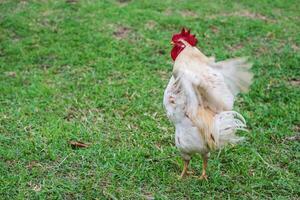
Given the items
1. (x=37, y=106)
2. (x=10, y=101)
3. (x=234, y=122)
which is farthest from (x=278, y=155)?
(x=10, y=101)

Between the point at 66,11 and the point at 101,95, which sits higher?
the point at 66,11

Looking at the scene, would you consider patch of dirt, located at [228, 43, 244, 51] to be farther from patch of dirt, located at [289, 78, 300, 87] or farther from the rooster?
the rooster

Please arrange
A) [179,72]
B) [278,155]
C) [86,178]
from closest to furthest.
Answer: [179,72]
[86,178]
[278,155]

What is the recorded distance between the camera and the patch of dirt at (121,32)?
6.66m

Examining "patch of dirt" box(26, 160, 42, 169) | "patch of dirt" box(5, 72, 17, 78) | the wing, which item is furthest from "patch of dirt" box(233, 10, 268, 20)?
"patch of dirt" box(26, 160, 42, 169)

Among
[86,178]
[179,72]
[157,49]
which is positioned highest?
[179,72]

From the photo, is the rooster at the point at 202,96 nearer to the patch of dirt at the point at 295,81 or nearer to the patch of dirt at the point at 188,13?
the patch of dirt at the point at 295,81

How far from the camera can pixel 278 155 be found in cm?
419

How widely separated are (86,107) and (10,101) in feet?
2.71

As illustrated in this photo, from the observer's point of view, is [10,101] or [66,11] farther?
[66,11]

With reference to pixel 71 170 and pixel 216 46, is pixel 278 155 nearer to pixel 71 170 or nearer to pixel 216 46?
pixel 71 170

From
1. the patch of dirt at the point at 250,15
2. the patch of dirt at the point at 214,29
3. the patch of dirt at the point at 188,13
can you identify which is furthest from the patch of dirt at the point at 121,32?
the patch of dirt at the point at 250,15

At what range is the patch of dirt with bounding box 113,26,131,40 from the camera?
21.8 ft

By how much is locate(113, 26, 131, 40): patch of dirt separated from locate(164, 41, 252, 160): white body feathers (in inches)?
127
